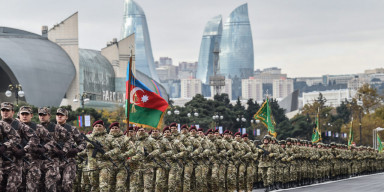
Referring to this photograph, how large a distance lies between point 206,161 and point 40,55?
73.8 m

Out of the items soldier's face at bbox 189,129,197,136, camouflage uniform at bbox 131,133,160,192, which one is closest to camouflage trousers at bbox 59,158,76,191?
camouflage uniform at bbox 131,133,160,192

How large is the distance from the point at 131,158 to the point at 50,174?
11.6 feet

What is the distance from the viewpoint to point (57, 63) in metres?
95.1

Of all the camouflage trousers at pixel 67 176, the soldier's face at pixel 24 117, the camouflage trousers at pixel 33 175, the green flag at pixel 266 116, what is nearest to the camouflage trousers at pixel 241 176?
the camouflage trousers at pixel 67 176

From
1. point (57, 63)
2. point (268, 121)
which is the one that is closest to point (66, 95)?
point (57, 63)

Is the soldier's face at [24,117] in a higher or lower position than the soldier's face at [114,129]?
higher

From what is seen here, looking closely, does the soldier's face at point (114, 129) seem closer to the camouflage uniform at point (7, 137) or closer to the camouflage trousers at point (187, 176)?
the camouflage trousers at point (187, 176)

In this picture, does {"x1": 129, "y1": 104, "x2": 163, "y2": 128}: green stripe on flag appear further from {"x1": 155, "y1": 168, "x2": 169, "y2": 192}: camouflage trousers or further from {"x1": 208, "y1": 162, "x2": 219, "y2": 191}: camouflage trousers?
{"x1": 208, "y1": 162, "x2": 219, "y2": 191}: camouflage trousers

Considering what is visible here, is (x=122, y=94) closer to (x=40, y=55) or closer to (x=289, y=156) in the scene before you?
(x=40, y=55)

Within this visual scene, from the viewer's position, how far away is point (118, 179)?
1695 centimetres

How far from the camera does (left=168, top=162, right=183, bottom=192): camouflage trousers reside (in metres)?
19.3

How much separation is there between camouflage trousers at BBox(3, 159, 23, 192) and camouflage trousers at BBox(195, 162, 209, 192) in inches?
316

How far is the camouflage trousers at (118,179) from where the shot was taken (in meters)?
16.9

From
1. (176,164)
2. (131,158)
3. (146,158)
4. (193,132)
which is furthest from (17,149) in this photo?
(193,132)
